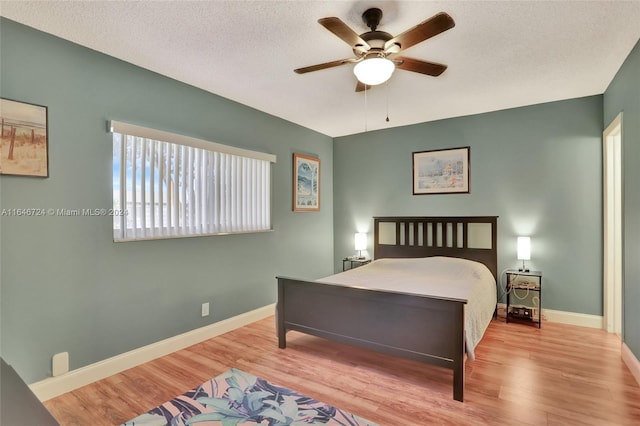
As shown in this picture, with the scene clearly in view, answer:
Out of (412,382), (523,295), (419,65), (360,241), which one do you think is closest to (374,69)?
(419,65)

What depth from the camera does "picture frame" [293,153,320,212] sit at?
4380mm

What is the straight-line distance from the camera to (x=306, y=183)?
4582mm

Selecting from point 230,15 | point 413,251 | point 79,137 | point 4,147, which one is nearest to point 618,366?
point 413,251

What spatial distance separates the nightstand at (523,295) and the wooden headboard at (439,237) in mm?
211

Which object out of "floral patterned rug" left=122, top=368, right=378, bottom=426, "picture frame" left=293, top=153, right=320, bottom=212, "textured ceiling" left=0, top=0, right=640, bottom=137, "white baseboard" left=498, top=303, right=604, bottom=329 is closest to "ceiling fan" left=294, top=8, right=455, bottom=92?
"textured ceiling" left=0, top=0, right=640, bottom=137

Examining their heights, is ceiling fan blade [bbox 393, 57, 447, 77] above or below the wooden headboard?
above

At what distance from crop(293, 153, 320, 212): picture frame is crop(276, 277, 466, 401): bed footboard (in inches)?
65.3

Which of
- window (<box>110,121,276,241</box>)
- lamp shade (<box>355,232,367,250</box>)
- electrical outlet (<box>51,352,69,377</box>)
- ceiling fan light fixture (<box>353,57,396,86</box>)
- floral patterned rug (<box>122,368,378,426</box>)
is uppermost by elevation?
ceiling fan light fixture (<box>353,57,396,86</box>)

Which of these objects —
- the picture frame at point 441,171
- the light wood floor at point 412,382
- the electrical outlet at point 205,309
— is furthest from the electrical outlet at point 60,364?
the picture frame at point 441,171

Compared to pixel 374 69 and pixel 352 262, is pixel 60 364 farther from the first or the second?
pixel 352 262

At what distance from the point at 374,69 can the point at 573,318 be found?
3524 mm

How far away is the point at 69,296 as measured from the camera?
2301mm

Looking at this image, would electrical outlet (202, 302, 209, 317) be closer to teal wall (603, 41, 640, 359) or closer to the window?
the window

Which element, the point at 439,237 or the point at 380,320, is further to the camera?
the point at 439,237
